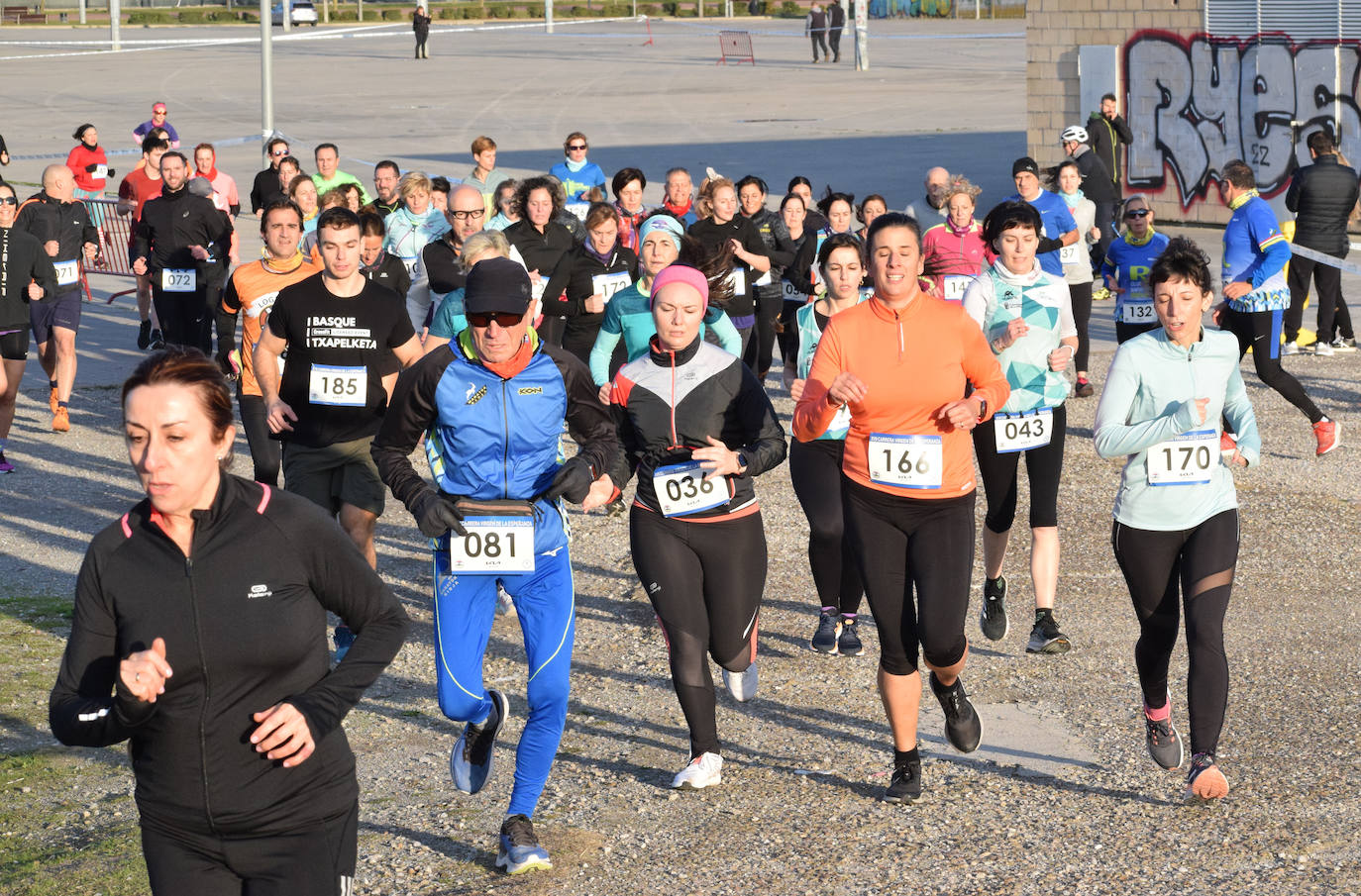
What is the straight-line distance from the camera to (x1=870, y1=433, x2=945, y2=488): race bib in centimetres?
578

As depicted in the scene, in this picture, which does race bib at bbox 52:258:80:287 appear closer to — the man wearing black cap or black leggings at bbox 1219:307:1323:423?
the man wearing black cap

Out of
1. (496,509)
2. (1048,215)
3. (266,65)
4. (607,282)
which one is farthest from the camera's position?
(266,65)

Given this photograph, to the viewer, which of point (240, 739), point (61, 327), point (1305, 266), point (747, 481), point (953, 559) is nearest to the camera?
point (240, 739)

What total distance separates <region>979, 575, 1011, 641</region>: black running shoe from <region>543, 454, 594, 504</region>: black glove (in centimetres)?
296

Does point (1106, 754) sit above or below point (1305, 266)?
below

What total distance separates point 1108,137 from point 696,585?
16806mm

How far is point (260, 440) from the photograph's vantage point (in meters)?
8.36

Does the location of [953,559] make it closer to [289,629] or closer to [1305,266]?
[289,629]

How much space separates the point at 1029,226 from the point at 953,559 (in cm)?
234

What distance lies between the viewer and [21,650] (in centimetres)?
789

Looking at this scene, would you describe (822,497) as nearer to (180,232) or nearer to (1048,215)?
(1048,215)

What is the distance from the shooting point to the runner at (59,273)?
41.6ft

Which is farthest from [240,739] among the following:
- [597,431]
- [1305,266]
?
[1305,266]

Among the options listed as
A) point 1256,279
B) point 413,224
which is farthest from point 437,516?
point 1256,279
